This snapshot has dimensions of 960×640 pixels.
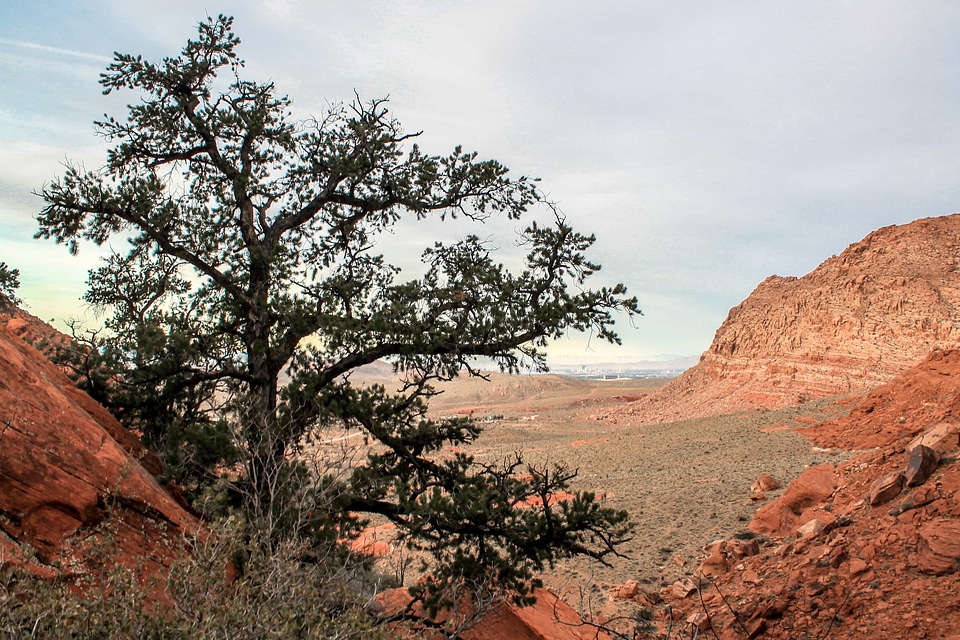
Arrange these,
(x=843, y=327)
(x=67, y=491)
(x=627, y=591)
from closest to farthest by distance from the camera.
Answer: (x=67, y=491) < (x=627, y=591) < (x=843, y=327)

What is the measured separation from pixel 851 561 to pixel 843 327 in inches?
1244

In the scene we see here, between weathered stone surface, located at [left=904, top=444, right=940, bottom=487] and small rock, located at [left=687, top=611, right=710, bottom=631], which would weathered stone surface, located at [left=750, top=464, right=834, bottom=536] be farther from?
small rock, located at [left=687, top=611, right=710, bottom=631]

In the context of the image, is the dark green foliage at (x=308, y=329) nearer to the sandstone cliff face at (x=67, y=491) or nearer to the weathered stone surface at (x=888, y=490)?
the sandstone cliff face at (x=67, y=491)

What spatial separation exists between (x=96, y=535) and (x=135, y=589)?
139 cm

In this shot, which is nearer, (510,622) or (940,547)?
(940,547)

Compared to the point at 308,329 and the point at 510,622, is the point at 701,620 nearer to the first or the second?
the point at 510,622

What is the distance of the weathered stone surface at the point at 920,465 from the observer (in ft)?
28.2

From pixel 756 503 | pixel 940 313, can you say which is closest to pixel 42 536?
pixel 756 503

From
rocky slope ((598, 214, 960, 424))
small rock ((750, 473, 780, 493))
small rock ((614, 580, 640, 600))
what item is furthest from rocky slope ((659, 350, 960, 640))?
rocky slope ((598, 214, 960, 424))

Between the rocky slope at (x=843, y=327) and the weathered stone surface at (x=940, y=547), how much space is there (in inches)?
1095

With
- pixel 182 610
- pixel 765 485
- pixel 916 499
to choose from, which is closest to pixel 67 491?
pixel 182 610

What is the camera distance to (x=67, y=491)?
4.79m

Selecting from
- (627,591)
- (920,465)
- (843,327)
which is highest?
(843,327)

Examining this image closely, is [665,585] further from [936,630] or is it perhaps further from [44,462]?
[44,462]
